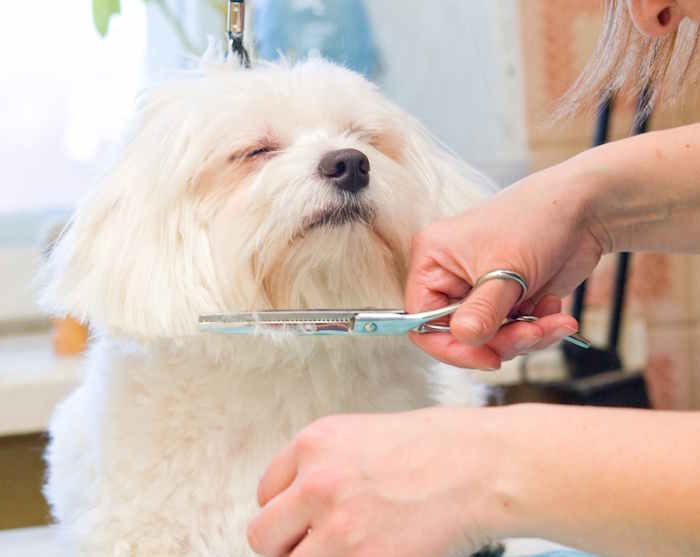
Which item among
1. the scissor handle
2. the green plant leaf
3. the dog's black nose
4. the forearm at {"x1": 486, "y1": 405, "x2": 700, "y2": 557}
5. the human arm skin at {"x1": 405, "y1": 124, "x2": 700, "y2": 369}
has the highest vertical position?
the green plant leaf

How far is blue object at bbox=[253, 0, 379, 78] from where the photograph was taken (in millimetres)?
1618

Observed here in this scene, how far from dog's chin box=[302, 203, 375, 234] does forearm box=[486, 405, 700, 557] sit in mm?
341

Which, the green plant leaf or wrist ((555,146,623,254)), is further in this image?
the green plant leaf

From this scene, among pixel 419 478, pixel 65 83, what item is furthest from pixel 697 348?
pixel 419 478

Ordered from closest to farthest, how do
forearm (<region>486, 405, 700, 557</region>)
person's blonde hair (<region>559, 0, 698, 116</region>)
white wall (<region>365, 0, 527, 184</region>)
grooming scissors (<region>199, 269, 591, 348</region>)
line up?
1. forearm (<region>486, 405, 700, 557</region>)
2. grooming scissors (<region>199, 269, 591, 348</region>)
3. person's blonde hair (<region>559, 0, 698, 116</region>)
4. white wall (<region>365, 0, 527, 184</region>)

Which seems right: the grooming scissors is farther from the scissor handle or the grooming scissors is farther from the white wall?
the white wall

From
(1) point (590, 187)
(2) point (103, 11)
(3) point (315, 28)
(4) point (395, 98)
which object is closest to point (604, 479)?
(1) point (590, 187)

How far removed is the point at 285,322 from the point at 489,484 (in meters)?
0.27

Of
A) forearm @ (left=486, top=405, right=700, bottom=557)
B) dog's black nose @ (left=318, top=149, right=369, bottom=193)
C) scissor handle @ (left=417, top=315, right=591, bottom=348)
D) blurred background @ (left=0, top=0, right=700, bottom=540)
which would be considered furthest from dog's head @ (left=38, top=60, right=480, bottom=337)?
blurred background @ (left=0, top=0, right=700, bottom=540)

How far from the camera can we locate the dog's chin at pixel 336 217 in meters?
Answer: 0.78

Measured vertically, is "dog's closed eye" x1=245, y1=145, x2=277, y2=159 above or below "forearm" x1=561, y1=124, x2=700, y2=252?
above

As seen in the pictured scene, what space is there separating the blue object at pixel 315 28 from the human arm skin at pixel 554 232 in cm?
86

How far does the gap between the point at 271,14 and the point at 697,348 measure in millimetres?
1168

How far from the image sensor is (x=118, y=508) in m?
0.78
